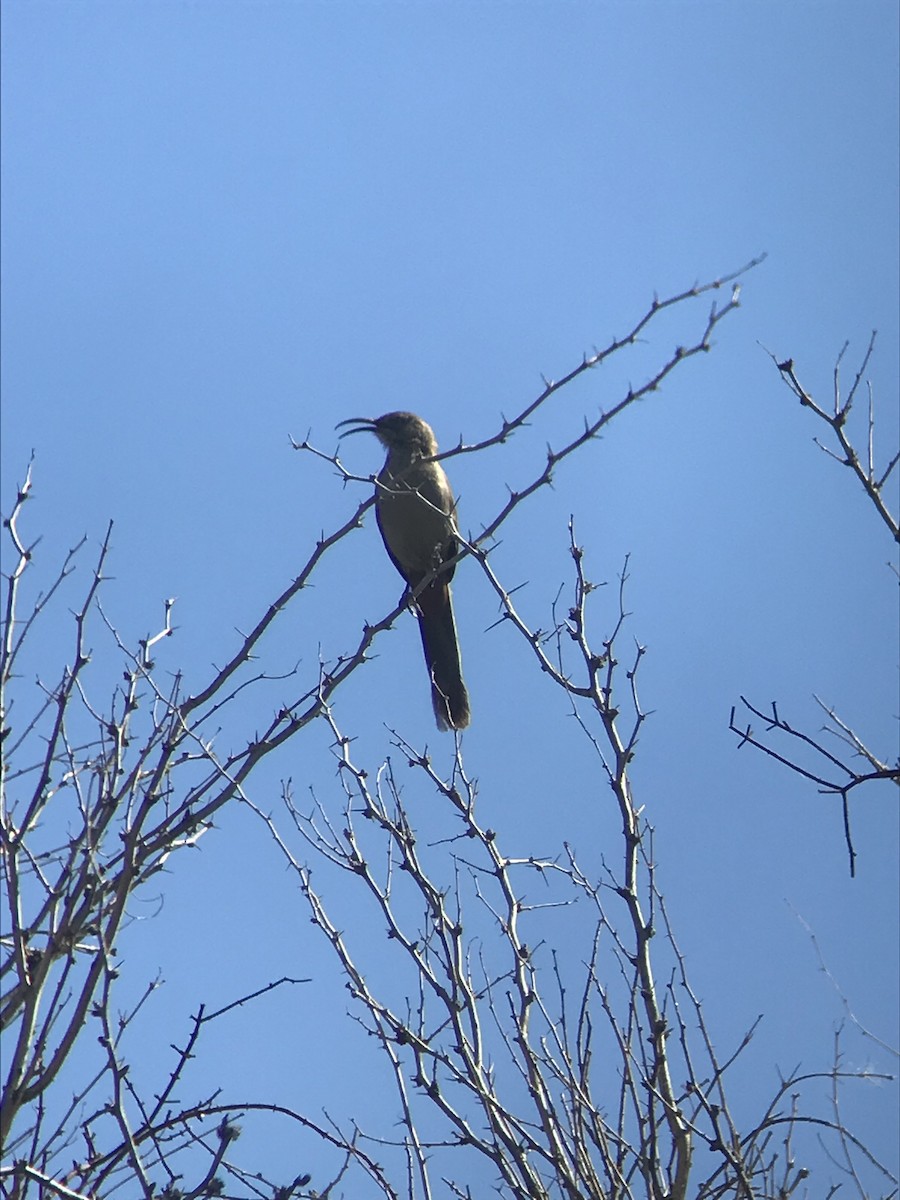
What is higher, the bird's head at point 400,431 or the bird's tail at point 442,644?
the bird's head at point 400,431

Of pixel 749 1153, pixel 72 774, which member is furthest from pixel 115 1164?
pixel 749 1153

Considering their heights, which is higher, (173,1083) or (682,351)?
(682,351)

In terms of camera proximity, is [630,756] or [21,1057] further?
[630,756]

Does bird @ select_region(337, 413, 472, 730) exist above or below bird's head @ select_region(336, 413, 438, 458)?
below

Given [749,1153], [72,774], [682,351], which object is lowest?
[749,1153]

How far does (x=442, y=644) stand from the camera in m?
7.48

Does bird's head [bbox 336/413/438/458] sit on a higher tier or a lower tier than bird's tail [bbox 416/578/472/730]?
higher

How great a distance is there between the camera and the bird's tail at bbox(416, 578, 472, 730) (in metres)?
7.22

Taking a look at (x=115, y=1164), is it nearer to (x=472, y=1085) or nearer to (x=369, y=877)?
(x=472, y=1085)

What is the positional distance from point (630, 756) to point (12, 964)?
1781mm

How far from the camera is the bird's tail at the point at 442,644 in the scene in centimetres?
722

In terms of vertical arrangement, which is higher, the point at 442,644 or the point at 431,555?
the point at 431,555

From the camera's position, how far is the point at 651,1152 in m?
3.46

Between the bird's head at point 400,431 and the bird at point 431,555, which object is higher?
the bird's head at point 400,431
